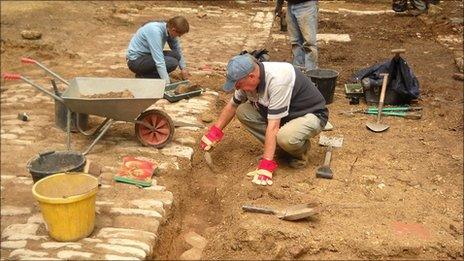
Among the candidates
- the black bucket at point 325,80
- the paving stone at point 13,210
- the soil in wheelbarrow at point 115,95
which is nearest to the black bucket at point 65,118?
the soil in wheelbarrow at point 115,95

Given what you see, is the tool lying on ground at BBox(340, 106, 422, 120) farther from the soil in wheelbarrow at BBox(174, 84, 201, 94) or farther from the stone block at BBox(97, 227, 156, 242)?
the stone block at BBox(97, 227, 156, 242)

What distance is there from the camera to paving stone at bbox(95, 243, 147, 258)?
3.62 meters

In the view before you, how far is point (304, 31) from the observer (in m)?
7.10

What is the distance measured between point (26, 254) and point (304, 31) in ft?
16.0

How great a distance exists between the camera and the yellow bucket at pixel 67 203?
11.5ft

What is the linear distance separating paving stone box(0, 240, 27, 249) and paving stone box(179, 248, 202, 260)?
3.86 ft

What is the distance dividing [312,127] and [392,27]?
25.8 ft

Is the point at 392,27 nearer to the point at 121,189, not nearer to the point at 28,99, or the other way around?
the point at 28,99

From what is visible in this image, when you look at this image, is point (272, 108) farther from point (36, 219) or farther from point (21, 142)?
point (21, 142)

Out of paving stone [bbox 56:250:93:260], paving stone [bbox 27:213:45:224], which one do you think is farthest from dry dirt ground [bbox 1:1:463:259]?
paving stone [bbox 27:213:45:224]

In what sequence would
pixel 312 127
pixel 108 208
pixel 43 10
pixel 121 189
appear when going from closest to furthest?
pixel 108 208
pixel 121 189
pixel 312 127
pixel 43 10

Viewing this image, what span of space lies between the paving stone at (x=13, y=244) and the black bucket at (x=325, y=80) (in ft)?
13.8

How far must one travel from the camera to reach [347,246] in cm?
386

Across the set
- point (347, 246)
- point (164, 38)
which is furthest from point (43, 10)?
point (347, 246)
